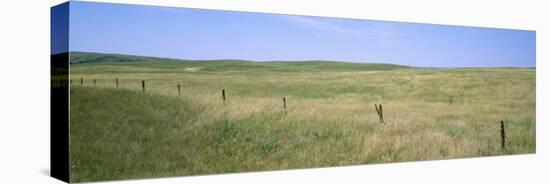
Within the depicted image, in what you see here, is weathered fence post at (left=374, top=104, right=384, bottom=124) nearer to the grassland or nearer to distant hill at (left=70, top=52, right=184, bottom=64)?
the grassland

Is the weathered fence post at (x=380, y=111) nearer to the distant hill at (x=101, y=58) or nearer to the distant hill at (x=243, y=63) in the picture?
the distant hill at (x=243, y=63)

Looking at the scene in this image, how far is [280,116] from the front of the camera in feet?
46.9

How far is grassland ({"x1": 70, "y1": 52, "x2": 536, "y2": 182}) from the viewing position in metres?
12.2

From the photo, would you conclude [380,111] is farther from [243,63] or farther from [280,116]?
[243,63]

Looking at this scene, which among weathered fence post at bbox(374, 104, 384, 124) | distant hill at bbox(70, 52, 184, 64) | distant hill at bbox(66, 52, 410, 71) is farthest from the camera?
weathered fence post at bbox(374, 104, 384, 124)

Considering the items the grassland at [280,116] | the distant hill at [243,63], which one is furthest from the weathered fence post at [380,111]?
the distant hill at [243,63]

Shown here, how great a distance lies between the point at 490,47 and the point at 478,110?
1.55 m

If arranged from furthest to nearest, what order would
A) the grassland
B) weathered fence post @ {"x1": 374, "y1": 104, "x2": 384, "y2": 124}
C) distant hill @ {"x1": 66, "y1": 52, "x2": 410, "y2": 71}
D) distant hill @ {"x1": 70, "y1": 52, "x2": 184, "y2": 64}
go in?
weathered fence post @ {"x1": 374, "y1": 104, "x2": 384, "y2": 124}
the grassland
distant hill @ {"x1": 66, "y1": 52, "x2": 410, "y2": 71}
distant hill @ {"x1": 70, "y1": 52, "x2": 184, "y2": 64}

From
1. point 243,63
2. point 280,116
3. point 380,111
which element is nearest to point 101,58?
point 243,63

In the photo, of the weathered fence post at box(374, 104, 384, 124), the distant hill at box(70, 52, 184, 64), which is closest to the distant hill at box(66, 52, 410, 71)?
the distant hill at box(70, 52, 184, 64)

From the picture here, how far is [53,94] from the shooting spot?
12445 millimetres

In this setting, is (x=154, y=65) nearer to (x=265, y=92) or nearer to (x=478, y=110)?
(x=265, y=92)

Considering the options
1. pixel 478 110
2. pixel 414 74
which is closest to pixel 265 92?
pixel 414 74

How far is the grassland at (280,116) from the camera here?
12.2 metres
